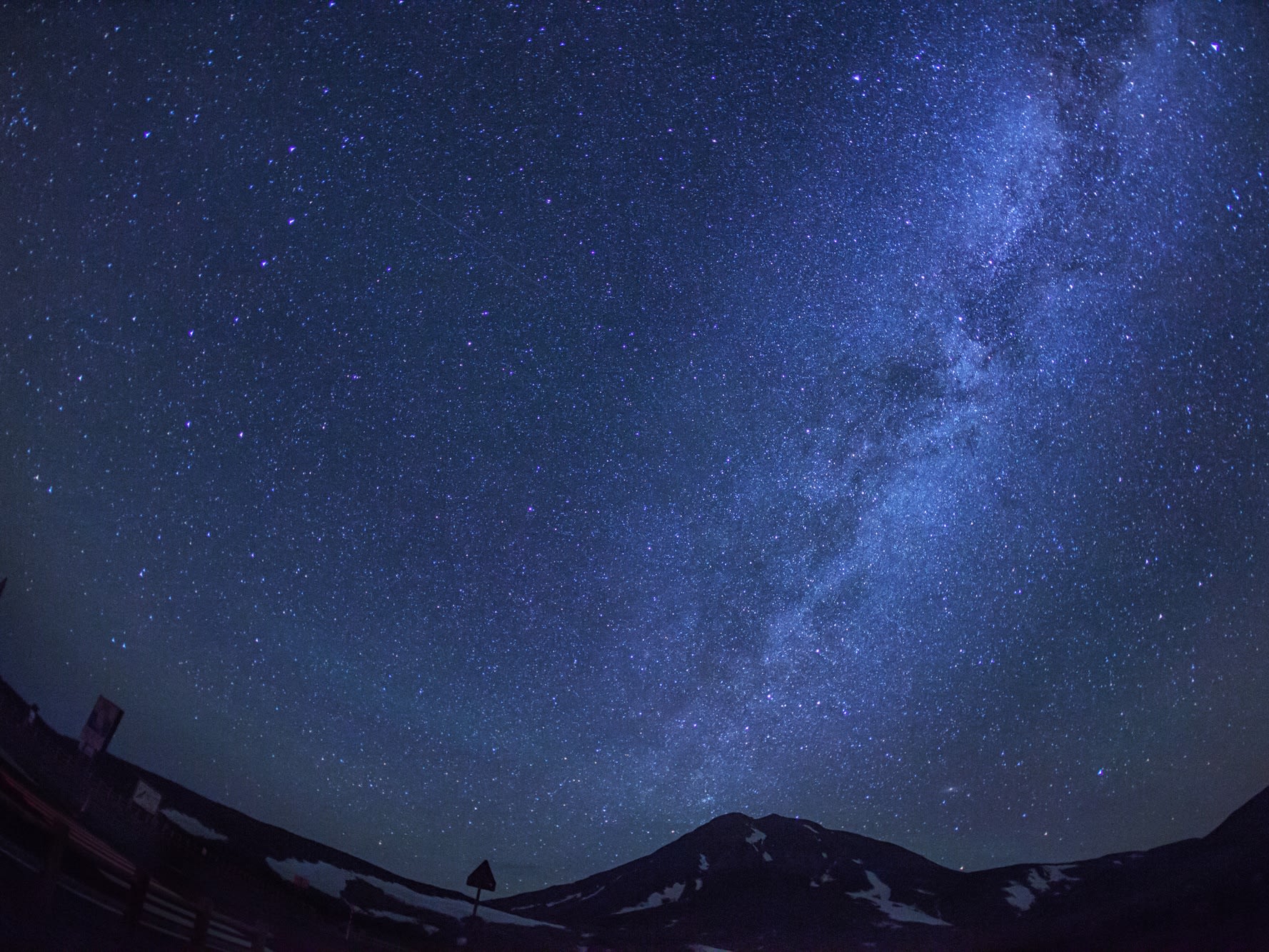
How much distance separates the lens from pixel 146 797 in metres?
11.5

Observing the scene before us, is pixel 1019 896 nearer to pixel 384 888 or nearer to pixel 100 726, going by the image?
pixel 384 888

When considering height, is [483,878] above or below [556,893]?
above

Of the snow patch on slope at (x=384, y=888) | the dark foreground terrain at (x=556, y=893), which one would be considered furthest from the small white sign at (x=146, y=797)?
the snow patch on slope at (x=384, y=888)

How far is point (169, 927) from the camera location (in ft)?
30.3

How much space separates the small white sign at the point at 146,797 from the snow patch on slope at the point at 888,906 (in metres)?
157

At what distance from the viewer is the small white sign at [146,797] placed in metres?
11.1

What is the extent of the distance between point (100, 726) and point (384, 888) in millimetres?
114211

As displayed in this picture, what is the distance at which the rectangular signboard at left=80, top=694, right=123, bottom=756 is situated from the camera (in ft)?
38.5

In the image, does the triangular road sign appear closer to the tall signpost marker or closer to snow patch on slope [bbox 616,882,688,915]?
the tall signpost marker

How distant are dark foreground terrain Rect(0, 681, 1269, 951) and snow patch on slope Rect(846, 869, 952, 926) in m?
0.59

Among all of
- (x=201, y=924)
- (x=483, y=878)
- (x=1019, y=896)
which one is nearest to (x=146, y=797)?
(x=201, y=924)

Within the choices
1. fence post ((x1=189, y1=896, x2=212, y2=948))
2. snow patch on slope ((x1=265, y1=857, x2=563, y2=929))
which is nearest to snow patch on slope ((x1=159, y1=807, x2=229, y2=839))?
snow patch on slope ((x1=265, y1=857, x2=563, y2=929))

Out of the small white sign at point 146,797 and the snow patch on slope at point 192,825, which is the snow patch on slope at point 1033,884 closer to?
the snow patch on slope at point 192,825

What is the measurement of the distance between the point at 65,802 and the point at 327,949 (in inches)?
347
